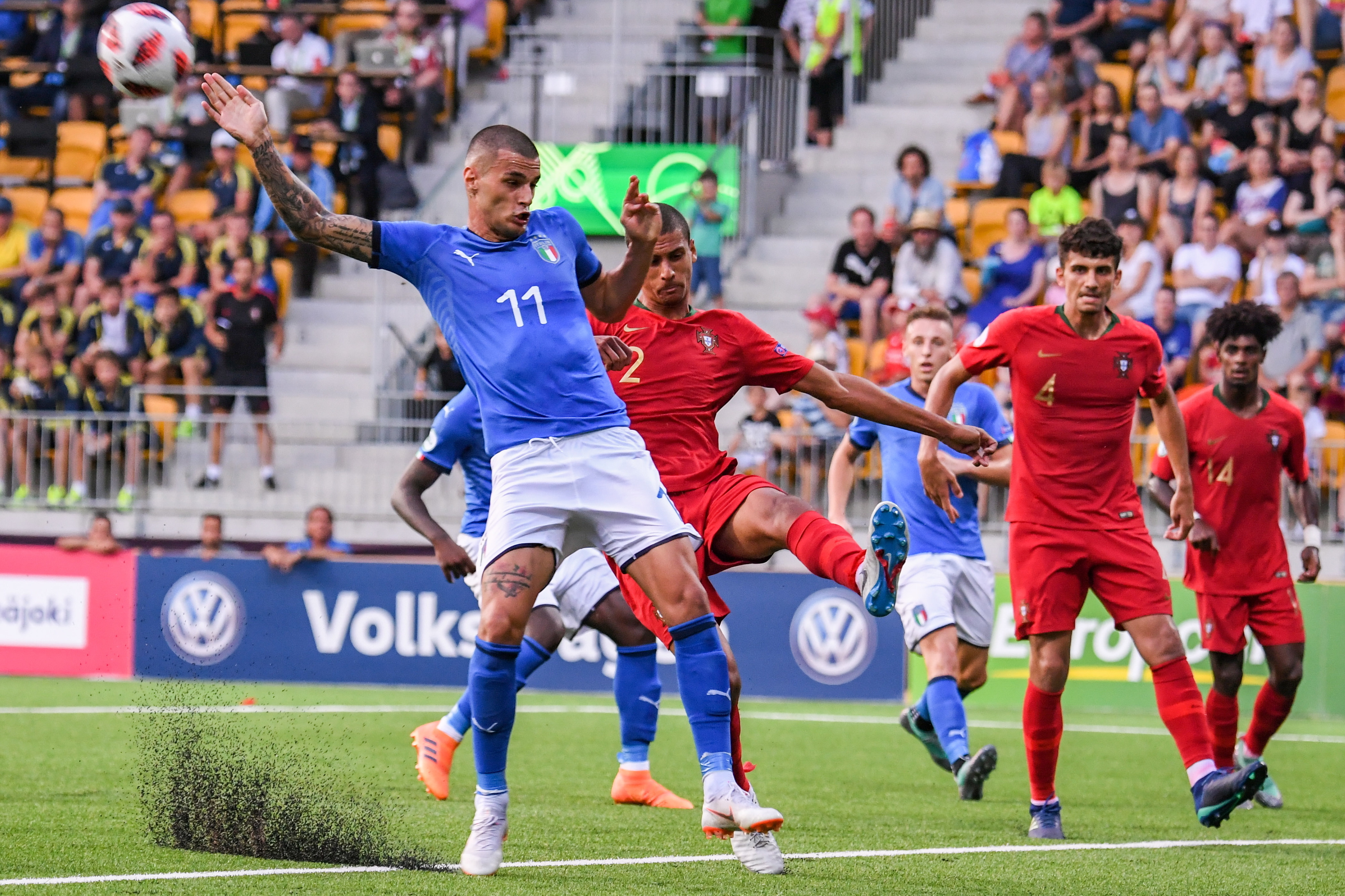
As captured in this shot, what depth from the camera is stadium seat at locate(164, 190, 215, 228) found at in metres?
21.4

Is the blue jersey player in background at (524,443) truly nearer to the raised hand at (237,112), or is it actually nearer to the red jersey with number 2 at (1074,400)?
the raised hand at (237,112)

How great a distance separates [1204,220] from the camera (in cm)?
1661

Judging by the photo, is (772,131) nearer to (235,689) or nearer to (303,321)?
A: (303,321)

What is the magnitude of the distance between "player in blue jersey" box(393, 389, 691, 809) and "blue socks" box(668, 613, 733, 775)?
231cm

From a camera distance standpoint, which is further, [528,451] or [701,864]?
[701,864]

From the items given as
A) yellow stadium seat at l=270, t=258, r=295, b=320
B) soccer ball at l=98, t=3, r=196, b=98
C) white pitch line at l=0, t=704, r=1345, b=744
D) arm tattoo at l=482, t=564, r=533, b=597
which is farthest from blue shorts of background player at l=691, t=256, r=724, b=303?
arm tattoo at l=482, t=564, r=533, b=597

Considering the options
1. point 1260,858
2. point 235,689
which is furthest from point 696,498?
point 235,689

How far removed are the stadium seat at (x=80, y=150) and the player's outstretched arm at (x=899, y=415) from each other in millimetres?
18200

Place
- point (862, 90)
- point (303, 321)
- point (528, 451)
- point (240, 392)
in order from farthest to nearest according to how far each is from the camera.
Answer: point (862, 90), point (303, 321), point (240, 392), point (528, 451)

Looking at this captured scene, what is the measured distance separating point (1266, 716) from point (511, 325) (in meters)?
5.17

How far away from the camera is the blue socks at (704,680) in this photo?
19.9 ft

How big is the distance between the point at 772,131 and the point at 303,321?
624cm

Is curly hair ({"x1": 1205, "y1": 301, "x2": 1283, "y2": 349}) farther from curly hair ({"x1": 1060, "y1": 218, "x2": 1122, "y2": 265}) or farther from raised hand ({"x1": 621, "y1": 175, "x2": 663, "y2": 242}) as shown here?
raised hand ({"x1": 621, "y1": 175, "x2": 663, "y2": 242})

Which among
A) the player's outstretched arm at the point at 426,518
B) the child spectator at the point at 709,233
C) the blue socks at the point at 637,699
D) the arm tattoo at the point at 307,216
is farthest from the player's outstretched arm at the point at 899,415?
the child spectator at the point at 709,233
